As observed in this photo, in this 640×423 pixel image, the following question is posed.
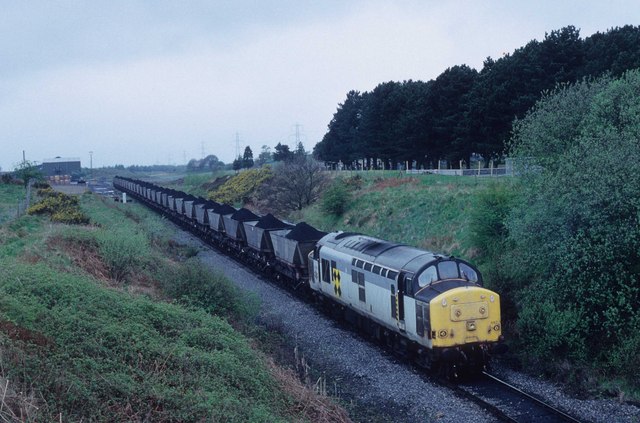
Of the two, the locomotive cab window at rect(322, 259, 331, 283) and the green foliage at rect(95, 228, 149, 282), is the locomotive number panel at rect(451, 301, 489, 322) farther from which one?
the green foliage at rect(95, 228, 149, 282)

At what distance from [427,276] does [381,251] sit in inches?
124

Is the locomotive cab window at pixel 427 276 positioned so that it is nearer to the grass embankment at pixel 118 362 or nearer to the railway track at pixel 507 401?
the railway track at pixel 507 401

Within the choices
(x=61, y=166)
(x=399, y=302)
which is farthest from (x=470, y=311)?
(x=61, y=166)

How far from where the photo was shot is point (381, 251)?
1962 cm

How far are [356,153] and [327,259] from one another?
186ft

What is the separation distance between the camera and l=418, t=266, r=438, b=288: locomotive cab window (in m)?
16.6

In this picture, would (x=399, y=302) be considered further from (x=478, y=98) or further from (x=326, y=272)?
(x=478, y=98)

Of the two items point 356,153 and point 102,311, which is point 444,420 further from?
point 356,153

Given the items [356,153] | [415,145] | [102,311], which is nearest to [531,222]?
[102,311]

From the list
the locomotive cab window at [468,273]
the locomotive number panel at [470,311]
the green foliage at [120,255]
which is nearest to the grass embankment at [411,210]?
the locomotive cab window at [468,273]

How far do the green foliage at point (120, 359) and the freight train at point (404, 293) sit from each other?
469 centimetres

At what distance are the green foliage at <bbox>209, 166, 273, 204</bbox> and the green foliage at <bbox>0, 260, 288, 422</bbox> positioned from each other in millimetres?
56788

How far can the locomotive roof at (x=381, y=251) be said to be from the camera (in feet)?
57.1

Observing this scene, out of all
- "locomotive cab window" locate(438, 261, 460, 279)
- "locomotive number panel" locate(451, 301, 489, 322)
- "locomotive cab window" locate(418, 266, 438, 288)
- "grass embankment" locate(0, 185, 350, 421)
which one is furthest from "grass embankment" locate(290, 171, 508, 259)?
"grass embankment" locate(0, 185, 350, 421)
